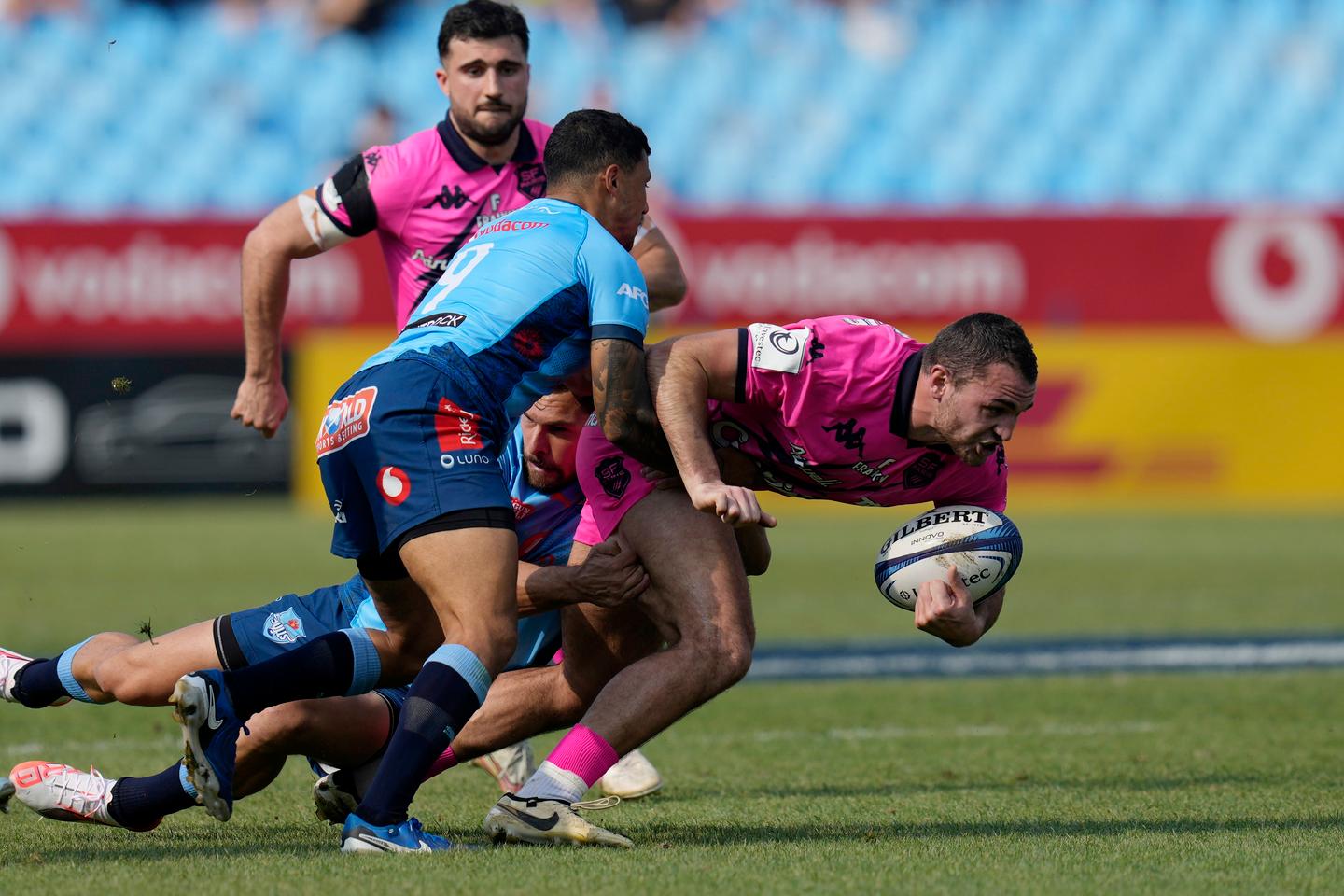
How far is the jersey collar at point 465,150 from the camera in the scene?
644 cm

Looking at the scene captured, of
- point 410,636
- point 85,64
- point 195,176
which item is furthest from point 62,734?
point 85,64

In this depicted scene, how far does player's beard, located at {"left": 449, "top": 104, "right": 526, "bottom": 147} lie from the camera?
21.0ft

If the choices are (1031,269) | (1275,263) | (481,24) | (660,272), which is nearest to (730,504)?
(660,272)

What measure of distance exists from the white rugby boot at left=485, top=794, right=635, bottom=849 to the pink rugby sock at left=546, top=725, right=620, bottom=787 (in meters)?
0.09

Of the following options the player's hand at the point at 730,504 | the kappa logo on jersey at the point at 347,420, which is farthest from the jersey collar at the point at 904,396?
the kappa logo on jersey at the point at 347,420

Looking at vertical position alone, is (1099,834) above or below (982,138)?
below

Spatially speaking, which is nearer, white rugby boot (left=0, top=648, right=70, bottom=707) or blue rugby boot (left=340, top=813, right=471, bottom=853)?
blue rugby boot (left=340, top=813, right=471, bottom=853)

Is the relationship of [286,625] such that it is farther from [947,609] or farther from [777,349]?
[947,609]

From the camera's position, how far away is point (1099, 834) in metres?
4.97

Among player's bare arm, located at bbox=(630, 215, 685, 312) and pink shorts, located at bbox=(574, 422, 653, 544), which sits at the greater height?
player's bare arm, located at bbox=(630, 215, 685, 312)

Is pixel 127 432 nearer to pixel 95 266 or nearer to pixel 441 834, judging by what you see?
pixel 95 266

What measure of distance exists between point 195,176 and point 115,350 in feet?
12.2

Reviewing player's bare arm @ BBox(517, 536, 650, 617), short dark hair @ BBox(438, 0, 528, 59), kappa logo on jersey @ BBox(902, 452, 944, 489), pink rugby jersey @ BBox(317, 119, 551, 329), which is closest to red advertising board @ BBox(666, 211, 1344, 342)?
short dark hair @ BBox(438, 0, 528, 59)

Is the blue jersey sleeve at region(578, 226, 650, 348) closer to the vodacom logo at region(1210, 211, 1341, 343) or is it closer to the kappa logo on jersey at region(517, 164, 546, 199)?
the kappa logo on jersey at region(517, 164, 546, 199)
